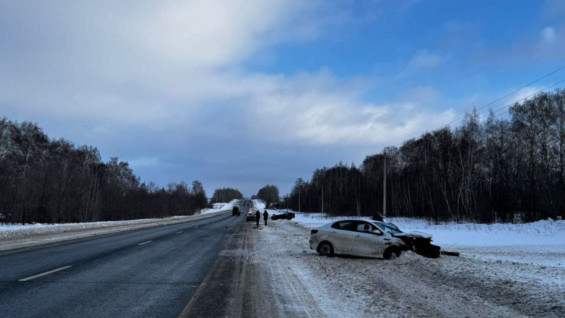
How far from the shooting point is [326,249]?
58.6 feet

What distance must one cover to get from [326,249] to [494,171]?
165 ft

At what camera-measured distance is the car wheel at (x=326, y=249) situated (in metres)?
17.7

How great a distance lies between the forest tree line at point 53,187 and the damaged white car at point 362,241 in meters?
41.2

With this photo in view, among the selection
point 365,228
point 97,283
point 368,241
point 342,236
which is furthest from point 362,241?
point 97,283

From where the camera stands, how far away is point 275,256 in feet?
58.6

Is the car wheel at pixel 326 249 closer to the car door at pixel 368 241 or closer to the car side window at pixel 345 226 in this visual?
the car side window at pixel 345 226

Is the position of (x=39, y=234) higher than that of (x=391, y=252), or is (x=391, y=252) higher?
(x=391, y=252)

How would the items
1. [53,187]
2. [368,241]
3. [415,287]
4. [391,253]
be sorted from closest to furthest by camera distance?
[415,287] < [391,253] < [368,241] < [53,187]

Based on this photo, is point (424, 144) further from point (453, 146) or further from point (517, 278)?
point (517, 278)

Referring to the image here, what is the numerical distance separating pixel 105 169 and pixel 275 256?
10301 cm

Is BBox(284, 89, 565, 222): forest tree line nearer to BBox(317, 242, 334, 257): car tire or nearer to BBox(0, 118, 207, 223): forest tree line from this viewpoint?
BBox(317, 242, 334, 257): car tire

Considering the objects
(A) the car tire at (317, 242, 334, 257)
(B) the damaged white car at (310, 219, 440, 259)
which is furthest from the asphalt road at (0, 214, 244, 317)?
(B) the damaged white car at (310, 219, 440, 259)

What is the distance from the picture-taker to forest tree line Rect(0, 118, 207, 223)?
49.3m

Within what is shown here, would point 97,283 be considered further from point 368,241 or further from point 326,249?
point 368,241
